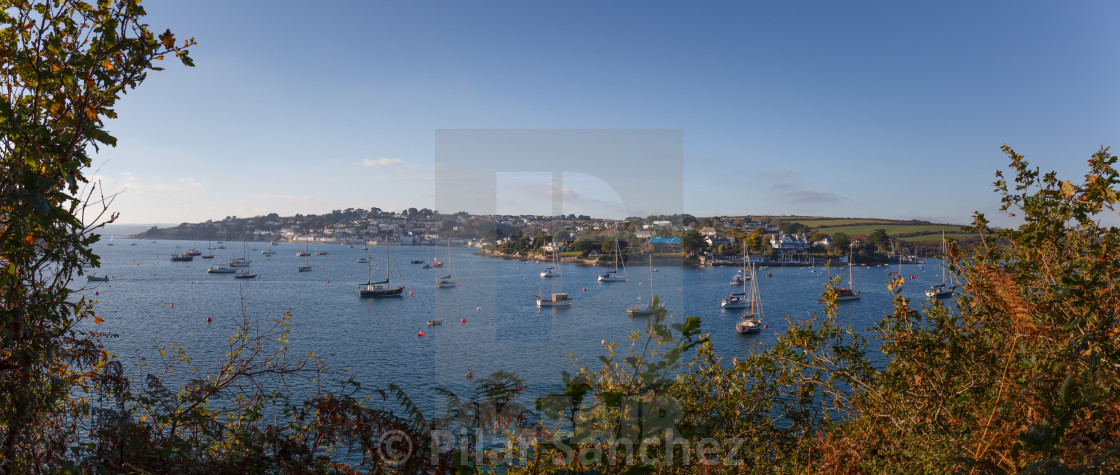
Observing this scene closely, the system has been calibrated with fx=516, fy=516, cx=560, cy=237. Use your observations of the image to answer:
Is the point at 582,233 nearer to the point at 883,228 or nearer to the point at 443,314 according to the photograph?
the point at 443,314

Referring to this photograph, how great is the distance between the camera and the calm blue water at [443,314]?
875 inches

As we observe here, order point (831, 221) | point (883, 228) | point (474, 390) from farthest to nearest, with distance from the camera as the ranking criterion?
point (831, 221) < point (883, 228) < point (474, 390)

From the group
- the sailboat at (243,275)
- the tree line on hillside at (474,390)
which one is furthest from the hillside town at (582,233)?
the sailboat at (243,275)

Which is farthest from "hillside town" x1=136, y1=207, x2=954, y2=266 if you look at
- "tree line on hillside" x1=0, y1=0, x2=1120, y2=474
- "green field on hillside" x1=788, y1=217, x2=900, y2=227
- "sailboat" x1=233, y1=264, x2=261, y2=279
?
"sailboat" x1=233, y1=264, x2=261, y2=279

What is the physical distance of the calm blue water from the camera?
22219 mm

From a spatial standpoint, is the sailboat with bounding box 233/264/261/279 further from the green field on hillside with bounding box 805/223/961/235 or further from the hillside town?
the green field on hillside with bounding box 805/223/961/235

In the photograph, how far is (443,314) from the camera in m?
34.8

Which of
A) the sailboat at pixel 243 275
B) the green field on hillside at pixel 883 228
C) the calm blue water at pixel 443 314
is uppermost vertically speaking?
the green field on hillside at pixel 883 228

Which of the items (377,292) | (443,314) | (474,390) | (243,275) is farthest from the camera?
(243,275)

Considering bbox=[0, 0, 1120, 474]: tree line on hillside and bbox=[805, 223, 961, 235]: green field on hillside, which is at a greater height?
bbox=[805, 223, 961, 235]: green field on hillside

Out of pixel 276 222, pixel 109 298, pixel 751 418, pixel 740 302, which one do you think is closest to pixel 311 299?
pixel 109 298

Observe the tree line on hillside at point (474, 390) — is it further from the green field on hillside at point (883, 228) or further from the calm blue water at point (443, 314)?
the green field on hillside at point (883, 228)

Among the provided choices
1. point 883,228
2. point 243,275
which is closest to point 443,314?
point 243,275

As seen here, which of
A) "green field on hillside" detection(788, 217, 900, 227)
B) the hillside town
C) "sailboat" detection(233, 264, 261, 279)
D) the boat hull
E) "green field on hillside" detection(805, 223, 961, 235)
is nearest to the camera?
the hillside town
